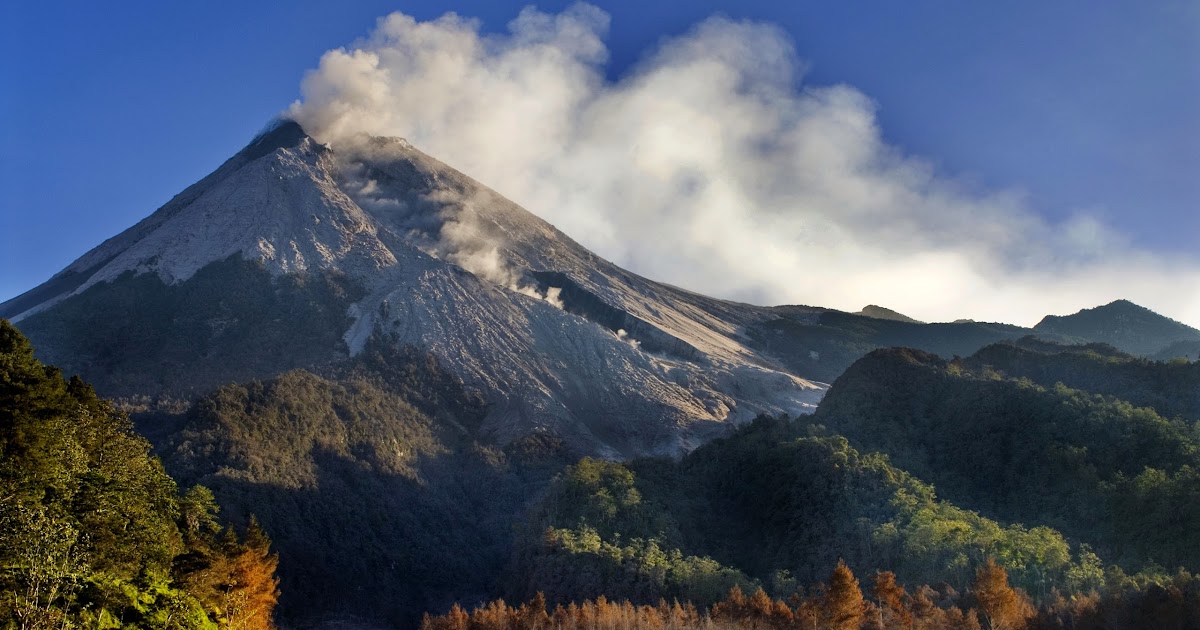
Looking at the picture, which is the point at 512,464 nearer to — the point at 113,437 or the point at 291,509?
the point at 291,509

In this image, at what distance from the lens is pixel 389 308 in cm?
11525

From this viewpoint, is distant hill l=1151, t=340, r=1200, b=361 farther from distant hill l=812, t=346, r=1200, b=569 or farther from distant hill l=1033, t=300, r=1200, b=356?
distant hill l=812, t=346, r=1200, b=569

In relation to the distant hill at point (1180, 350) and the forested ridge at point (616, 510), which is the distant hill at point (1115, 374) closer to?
→ the forested ridge at point (616, 510)

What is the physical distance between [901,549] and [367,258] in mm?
92427

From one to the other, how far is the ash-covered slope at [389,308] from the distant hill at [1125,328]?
58.5 metres

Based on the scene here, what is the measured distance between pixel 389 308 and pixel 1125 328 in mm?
120128

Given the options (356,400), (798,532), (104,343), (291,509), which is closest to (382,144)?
(104,343)

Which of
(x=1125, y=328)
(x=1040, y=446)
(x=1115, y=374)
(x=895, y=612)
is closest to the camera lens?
(x=895, y=612)

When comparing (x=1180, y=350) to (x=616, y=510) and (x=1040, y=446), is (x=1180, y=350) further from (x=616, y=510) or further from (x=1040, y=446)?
(x=616, y=510)

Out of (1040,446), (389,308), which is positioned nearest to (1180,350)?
(1040,446)

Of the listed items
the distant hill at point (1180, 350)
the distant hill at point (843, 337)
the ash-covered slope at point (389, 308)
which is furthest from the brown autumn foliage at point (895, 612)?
the distant hill at point (843, 337)

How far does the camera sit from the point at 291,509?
72.1 metres

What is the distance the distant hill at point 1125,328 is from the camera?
142 meters

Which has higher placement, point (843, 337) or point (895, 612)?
point (843, 337)
